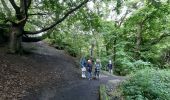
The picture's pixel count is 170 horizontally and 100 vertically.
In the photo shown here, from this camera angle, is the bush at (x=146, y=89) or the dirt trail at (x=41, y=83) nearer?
the dirt trail at (x=41, y=83)

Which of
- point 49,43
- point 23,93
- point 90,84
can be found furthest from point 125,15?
point 23,93

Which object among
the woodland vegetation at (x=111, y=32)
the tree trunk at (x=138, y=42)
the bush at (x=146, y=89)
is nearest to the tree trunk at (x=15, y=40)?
the woodland vegetation at (x=111, y=32)

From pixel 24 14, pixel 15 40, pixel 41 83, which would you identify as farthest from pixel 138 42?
pixel 41 83

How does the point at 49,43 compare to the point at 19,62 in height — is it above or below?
above

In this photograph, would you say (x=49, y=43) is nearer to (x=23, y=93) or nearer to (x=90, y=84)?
(x=90, y=84)

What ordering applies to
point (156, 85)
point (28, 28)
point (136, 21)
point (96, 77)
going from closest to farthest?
point (156, 85)
point (96, 77)
point (28, 28)
point (136, 21)

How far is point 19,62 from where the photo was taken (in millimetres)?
18594

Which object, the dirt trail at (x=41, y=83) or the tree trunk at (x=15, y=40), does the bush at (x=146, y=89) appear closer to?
the dirt trail at (x=41, y=83)

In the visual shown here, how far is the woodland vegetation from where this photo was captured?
16828mm

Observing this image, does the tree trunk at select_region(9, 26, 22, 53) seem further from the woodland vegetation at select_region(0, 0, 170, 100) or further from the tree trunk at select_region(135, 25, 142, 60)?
the tree trunk at select_region(135, 25, 142, 60)

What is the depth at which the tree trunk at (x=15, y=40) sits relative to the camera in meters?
20.3

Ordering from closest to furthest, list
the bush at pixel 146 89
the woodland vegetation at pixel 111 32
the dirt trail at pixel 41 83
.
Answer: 1. the dirt trail at pixel 41 83
2. the bush at pixel 146 89
3. the woodland vegetation at pixel 111 32

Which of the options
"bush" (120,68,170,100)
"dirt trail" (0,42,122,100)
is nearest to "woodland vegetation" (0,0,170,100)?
"bush" (120,68,170,100)

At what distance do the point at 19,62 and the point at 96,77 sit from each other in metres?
6.29
